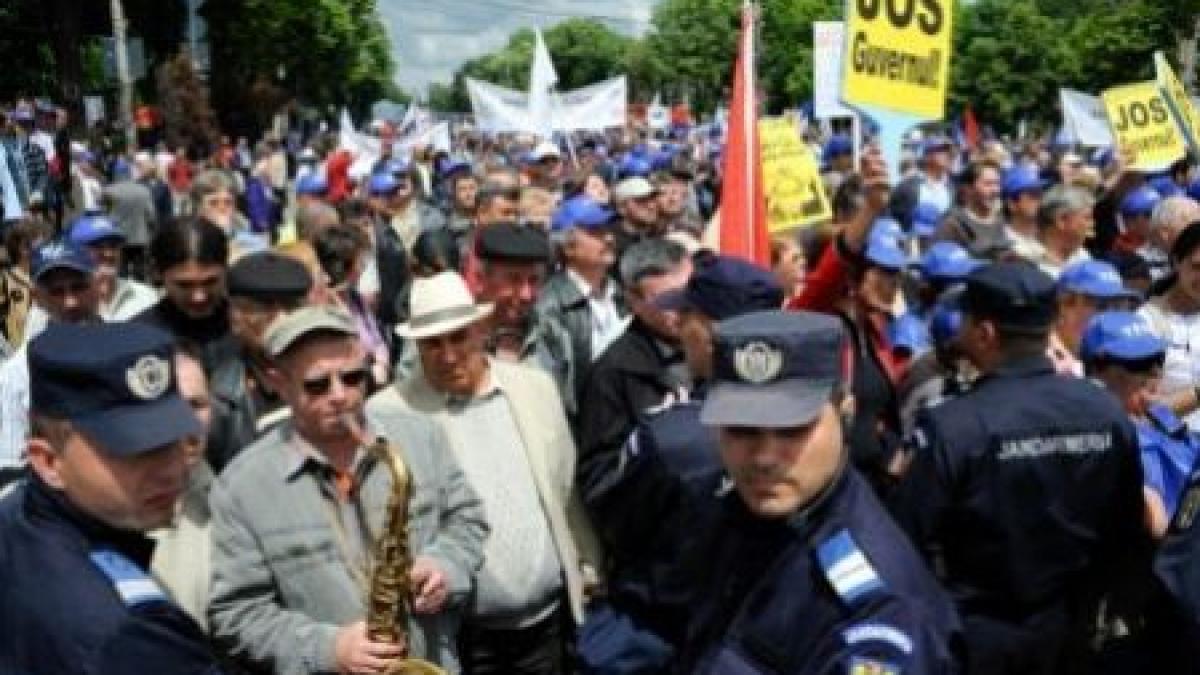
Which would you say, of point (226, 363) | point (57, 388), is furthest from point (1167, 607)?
point (226, 363)

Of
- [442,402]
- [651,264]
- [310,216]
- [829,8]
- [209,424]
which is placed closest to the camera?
[209,424]

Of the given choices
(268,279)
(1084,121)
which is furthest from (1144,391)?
(1084,121)

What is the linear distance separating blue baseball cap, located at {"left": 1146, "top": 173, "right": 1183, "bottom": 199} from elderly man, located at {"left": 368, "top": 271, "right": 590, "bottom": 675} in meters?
6.44

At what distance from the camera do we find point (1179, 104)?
9.85 meters

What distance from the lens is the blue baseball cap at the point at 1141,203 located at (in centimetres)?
919

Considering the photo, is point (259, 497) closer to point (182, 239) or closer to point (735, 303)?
point (735, 303)

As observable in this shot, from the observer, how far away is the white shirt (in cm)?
706

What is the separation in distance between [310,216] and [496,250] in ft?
9.82

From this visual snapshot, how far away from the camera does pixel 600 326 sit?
7.17m

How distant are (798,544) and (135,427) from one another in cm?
128

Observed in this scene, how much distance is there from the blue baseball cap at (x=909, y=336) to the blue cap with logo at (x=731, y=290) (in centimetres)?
245

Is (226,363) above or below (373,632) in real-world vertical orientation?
above

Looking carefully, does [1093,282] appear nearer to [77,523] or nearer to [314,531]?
[314,531]

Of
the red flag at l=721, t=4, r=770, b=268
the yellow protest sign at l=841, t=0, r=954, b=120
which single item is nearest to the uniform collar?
the red flag at l=721, t=4, r=770, b=268
